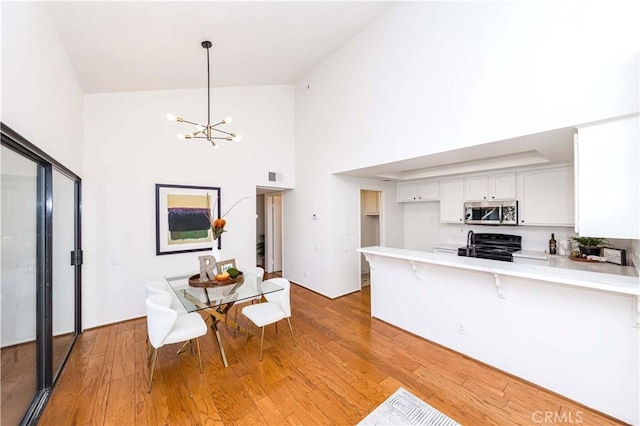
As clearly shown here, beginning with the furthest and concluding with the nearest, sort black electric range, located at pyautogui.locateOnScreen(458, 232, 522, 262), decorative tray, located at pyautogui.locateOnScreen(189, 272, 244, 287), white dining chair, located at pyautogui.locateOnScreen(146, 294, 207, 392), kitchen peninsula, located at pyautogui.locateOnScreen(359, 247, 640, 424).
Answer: black electric range, located at pyautogui.locateOnScreen(458, 232, 522, 262), decorative tray, located at pyautogui.locateOnScreen(189, 272, 244, 287), white dining chair, located at pyautogui.locateOnScreen(146, 294, 207, 392), kitchen peninsula, located at pyautogui.locateOnScreen(359, 247, 640, 424)

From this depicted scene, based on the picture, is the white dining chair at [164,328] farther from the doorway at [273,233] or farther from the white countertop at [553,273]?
the doorway at [273,233]

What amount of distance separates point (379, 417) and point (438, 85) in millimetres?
3249

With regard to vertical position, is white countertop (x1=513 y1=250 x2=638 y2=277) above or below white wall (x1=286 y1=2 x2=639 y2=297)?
below

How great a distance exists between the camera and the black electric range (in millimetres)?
3925

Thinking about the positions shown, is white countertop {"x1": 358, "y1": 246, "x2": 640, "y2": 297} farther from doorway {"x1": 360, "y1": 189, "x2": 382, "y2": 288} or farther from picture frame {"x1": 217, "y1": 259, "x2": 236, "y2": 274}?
doorway {"x1": 360, "y1": 189, "x2": 382, "y2": 288}

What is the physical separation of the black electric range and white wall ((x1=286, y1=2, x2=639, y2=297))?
216 centimetres

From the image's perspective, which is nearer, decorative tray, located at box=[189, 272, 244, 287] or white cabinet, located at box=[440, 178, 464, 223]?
decorative tray, located at box=[189, 272, 244, 287]

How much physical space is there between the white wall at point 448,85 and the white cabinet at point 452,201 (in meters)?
1.79

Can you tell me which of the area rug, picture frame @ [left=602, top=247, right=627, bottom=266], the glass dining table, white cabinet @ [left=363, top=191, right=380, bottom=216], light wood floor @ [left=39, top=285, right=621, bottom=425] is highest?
white cabinet @ [left=363, top=191, right=380, bottom=216]

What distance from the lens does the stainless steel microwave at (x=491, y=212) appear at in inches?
155

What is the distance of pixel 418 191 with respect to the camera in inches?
205

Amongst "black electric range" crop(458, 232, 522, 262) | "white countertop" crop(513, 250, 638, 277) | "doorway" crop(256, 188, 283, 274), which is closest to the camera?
"white countertop" crop(513, 250, 638, 277)

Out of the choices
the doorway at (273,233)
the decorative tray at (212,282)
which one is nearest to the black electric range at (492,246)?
the decorative tray at (212,282)

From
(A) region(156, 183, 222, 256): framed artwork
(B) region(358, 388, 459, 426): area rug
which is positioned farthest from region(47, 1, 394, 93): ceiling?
(B) region(358, 388, 459, 426): area rug
